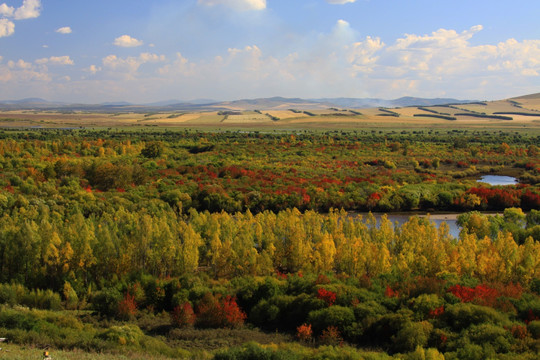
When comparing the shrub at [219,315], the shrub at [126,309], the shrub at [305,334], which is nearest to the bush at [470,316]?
the shrub at [305,334]

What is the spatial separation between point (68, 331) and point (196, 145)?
3716 inches

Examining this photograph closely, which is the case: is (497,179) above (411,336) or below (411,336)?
below

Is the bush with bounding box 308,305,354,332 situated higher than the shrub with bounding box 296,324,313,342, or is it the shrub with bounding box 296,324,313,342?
the bush with bounding box 308,305,354,332

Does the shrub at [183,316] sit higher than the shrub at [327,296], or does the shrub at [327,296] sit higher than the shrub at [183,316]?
the shrub at [327,296]

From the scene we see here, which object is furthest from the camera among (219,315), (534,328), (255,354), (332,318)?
(219,315)

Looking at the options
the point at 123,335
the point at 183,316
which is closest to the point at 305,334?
the point at 183,316

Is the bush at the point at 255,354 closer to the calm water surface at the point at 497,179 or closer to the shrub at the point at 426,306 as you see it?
the shrub at the point at 426,306

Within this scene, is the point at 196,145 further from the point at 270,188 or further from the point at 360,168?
the point at 270,188

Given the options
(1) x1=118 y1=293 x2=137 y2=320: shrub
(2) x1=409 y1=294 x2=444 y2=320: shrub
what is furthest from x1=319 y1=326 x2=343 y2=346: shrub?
(1) x1=118 y1=293 x2=137 y2=320: shrub

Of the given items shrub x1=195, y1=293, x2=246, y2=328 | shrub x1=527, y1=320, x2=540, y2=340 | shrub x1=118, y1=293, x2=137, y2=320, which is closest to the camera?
shrub x1=527, y1=320, x2=540, y2=340

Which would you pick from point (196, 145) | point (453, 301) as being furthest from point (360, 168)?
point (453, 301)

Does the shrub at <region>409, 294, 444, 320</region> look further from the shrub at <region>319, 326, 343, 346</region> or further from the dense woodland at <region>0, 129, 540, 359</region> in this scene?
the shrub at <region>319, 326, 343, 346</region>

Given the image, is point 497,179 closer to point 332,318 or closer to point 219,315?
point 332,318

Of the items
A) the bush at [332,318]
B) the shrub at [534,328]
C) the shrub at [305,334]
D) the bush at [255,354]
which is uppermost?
the shrub at [534,328]
